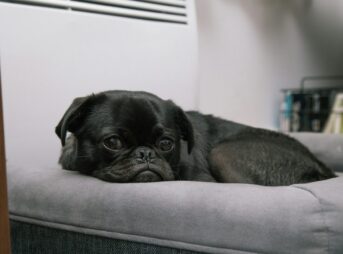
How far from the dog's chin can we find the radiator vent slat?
0.88 metres

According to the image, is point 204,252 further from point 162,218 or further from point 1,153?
point 1,153

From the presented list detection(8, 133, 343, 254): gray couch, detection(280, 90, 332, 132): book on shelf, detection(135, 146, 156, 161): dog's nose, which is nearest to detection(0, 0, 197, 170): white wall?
detection(8, 133, 343, 254): gray couch

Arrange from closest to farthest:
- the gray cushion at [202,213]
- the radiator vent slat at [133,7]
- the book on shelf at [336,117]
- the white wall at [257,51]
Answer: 1. the gray cushion at [202,213]
2. the radiator vent slat at [133,7]
3. the white wall at [257,51]
4. the book on shelf at [336,117]

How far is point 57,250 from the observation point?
1359 mm

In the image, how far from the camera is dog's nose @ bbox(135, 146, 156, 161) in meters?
1.45

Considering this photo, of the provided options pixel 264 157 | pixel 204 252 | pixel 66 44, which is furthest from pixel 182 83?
pixel 204 252

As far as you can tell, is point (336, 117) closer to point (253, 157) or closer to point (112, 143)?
point (253, 157)

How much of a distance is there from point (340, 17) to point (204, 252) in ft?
13.2

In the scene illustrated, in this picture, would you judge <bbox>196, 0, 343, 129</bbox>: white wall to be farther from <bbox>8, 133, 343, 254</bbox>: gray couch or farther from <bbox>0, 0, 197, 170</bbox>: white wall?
<bbox>8, 133, 343, 254</bbox>: gray couch

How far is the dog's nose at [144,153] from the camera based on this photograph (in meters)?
1.45

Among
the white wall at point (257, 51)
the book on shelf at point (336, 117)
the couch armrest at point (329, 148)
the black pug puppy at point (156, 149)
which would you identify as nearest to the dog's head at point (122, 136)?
the black pug puppy at point (156, 149)

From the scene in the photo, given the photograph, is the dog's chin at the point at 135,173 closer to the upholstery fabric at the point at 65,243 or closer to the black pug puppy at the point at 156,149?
the black pug puppy at the point at 156,149

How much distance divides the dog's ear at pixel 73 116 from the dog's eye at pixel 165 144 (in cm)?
25

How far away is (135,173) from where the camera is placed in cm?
140
